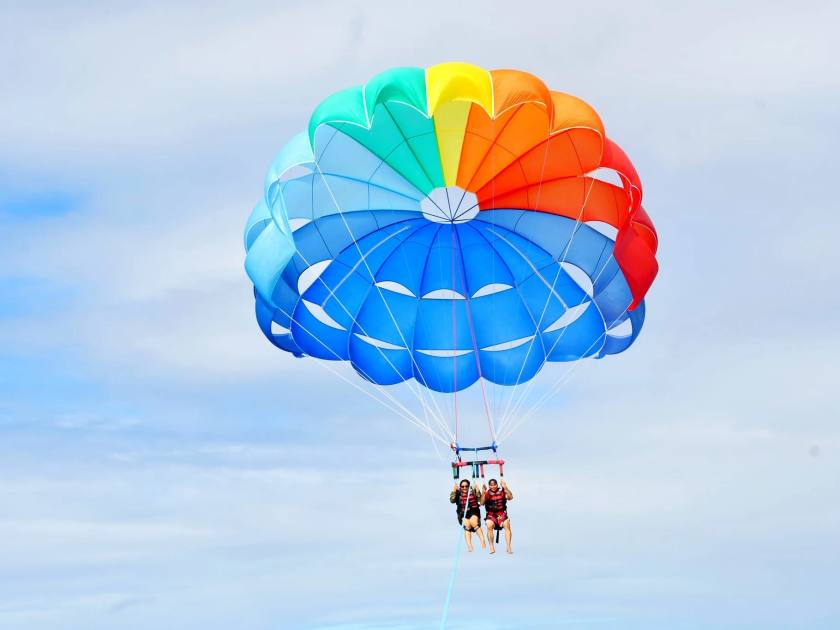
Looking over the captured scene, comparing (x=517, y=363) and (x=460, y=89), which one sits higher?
(x=460, y=89)

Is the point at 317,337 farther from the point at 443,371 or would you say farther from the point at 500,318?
the point at 500,318

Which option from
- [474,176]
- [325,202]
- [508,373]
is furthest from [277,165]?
[508,373]

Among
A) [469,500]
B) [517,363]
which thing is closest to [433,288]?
[517,363]

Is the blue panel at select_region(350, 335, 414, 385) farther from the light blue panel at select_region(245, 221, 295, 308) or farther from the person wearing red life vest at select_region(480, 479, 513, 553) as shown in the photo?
the person wearing red life vest at select_region(480, 479, 513, 553)

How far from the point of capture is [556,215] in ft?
84.7

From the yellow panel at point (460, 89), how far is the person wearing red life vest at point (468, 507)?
578 centimetres

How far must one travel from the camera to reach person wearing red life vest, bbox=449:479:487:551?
933 inches

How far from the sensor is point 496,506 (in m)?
23.8

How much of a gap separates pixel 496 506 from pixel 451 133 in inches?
243

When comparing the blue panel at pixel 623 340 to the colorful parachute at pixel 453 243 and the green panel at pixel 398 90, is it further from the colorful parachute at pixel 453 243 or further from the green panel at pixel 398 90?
the green panel at pixel 398 90

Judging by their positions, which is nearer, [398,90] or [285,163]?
[398,90]

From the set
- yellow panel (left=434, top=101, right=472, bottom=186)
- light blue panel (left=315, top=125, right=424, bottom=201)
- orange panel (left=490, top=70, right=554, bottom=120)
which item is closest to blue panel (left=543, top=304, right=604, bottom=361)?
yellow panel (left=434, top=101, right=472, bottom=186)

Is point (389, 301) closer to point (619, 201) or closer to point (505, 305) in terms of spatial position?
point (505, 305)

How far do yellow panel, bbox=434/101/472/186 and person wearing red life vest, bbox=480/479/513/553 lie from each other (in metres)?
5.17
